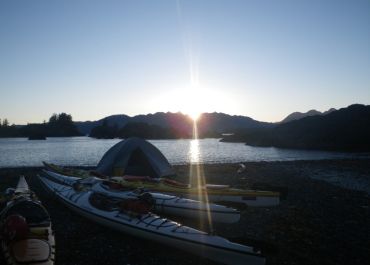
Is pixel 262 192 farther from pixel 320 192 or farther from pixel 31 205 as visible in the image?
pixel 31 205

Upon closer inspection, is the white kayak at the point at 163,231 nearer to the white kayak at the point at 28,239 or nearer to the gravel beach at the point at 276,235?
the gravel beach at the point at 276,235

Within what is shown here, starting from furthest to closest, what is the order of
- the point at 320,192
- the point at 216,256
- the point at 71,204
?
the point at 320,192
the point at 71,204
the point at 216,256

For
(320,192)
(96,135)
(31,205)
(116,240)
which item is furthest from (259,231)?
(96,135)

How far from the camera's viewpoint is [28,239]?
8570mm

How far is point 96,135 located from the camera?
654 ft

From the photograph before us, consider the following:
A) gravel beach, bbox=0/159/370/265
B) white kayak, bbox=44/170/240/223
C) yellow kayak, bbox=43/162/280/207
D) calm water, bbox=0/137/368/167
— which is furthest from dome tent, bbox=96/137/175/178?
calm water, bbox=0/137/368/167

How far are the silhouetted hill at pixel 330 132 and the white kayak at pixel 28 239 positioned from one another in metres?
82.9

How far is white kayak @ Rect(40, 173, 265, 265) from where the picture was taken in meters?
8.67

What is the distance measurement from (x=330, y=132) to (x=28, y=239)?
9935 cm

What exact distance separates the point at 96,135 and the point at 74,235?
19344 centimetres

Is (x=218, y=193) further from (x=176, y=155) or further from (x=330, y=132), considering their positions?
(x=330, y=132)

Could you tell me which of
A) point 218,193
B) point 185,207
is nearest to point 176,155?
point 218,193

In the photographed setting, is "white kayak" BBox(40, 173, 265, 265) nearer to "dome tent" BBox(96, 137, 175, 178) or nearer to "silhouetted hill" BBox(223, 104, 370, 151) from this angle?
"dome tent" BBox(96, 137, 175, 178)

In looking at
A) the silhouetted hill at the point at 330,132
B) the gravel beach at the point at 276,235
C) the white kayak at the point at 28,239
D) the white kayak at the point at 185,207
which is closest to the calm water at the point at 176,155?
the silhouetted hill at the point at 330,132
